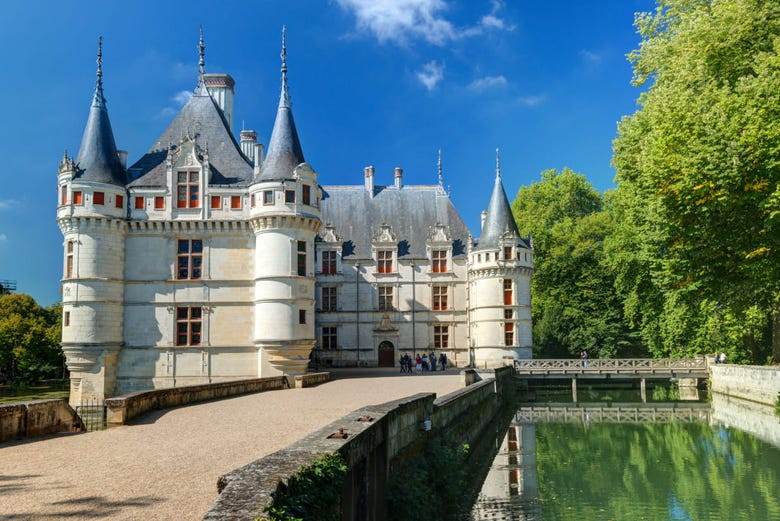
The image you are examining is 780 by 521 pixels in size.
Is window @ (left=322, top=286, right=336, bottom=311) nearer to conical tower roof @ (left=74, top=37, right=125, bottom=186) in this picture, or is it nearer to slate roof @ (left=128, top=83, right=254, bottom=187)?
slate roof @ (left=128, top=83, right=254, bottom=187)

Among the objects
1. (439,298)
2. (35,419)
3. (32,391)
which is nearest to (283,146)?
(439,298)

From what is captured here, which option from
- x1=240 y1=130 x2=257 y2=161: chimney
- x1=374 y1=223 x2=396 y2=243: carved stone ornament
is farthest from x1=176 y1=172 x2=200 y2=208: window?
x1=374 y1=223 x2=396 y2=243: carved stone ornament

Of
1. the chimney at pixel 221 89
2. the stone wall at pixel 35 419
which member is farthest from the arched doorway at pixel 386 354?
the stone wall at pixel 35 419

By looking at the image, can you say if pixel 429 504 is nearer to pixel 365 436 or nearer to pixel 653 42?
pixel 365 436

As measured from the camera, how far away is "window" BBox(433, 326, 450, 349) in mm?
36281

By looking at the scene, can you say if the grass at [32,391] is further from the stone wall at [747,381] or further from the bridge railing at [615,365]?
the stone wall at [747,381]

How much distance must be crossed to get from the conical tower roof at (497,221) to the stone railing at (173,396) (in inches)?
651

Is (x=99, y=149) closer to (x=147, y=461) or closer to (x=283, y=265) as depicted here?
(x=283, y=265)

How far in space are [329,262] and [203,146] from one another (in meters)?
11.6

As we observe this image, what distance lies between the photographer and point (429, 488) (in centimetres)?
980

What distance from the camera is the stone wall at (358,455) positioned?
4473mm

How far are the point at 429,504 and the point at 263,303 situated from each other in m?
16.6

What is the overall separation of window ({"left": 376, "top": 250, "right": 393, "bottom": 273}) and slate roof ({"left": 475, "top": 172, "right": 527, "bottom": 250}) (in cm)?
481

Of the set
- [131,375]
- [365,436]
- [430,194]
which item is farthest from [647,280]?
[365,436]
